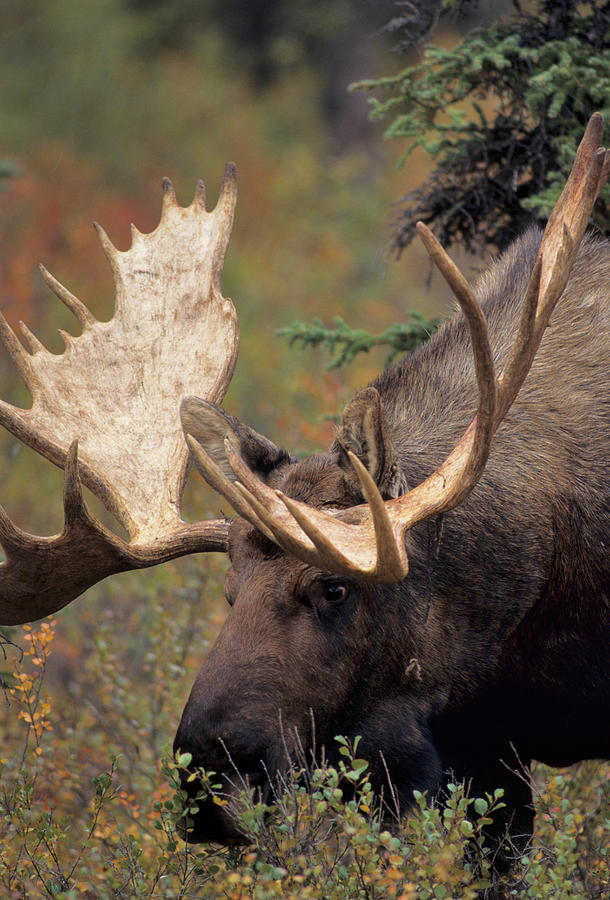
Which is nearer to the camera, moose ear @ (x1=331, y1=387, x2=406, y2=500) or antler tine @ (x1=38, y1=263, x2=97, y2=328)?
moose ear @ (x1=331, y1=387, x2=406, y2=500)

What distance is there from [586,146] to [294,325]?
8.35 feet

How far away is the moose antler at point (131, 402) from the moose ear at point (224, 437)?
31 centimetres

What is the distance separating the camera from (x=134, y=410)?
188 inches

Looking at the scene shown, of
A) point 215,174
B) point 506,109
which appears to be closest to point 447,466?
point 506,109

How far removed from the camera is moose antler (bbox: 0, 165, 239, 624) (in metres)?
4.15

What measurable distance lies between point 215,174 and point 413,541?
15.3 meters

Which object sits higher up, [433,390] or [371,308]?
[371,308]

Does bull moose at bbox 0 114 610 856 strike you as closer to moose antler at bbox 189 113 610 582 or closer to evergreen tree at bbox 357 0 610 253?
moose antler at bbox 189 113 610 582

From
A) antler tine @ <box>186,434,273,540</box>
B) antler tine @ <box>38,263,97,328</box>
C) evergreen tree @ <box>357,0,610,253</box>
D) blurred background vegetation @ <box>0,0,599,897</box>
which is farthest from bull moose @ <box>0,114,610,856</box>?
blurred background vegetation @ <box>0,0,599,897</box>

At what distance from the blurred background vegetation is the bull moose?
2.95 meters

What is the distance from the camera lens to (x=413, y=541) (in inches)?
146

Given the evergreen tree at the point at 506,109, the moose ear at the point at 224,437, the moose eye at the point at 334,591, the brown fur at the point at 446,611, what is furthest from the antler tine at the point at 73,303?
the moose eye at the point at 334,591

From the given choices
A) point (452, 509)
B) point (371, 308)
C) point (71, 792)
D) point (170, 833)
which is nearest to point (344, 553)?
point (452, 509)

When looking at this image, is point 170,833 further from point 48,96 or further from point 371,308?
point 48,96
